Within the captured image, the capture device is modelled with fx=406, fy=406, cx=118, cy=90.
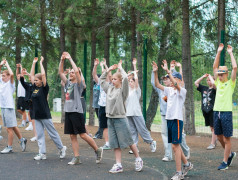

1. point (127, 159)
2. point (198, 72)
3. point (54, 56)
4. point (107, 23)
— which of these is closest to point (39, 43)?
point (54, 56)

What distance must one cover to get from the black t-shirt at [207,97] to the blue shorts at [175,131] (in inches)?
143

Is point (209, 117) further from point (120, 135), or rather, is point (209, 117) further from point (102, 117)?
point (120, 135)

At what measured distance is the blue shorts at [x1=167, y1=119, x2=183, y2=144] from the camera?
21.3 ft

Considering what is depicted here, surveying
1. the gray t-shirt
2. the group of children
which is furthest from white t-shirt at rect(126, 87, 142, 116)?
the gray t-shirt

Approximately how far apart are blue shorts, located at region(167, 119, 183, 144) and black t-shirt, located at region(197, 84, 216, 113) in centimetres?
362

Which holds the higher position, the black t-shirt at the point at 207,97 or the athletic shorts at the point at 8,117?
the black t-shirt at the point at 207,97

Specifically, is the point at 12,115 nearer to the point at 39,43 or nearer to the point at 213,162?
the point at 213,162

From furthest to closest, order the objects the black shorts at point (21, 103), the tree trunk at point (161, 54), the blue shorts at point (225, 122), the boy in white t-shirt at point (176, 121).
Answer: the tree trunk at point (161, 54), the black shorts at point (21, 103), the blue shorts at point (225, 122), the boy in white t-shirt at point (176, 121)

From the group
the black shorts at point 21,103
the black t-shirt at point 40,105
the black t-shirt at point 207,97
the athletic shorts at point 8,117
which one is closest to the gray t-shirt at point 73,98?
the black t-shirt at point 40,105

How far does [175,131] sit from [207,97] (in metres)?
3.86

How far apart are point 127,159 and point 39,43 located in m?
12.5

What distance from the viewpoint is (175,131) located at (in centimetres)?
654

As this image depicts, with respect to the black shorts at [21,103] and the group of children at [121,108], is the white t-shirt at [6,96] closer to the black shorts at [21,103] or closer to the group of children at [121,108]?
the group of children at [121,108]

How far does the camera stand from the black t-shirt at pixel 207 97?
10.1 meters
